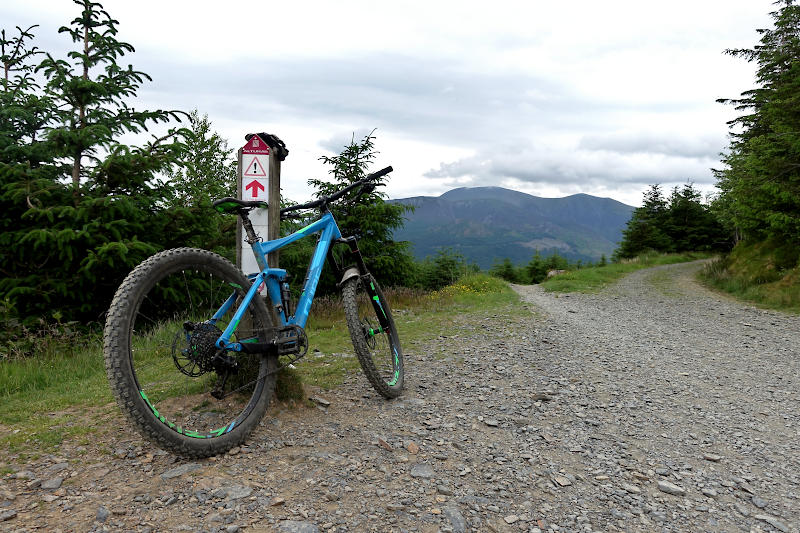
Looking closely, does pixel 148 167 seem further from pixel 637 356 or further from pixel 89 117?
pixel 637 356

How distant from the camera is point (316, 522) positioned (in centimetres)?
241

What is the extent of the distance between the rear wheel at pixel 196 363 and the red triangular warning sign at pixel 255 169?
105cm

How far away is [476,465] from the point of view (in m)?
3.19

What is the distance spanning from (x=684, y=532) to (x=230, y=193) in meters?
9.78

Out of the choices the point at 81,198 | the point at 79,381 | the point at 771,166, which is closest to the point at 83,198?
the point at 81,198

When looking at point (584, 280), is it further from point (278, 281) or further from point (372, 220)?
point (278, 281)

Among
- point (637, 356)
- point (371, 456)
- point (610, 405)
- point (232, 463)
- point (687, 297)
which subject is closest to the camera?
point (232, 463)

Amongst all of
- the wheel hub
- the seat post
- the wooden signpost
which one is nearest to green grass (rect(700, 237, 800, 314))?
the wooden signpost

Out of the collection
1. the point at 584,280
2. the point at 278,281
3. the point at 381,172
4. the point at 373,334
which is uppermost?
the point at 381,172

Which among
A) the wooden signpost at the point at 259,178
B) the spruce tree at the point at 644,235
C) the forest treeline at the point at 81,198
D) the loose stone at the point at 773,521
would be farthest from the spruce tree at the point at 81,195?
the spruce tree at the point at 644,235

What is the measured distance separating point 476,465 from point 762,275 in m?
16.4

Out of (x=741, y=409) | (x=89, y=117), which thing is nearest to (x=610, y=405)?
(x=741, y=409)

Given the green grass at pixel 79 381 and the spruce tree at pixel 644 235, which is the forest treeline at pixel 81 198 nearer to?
the green grass at pixel 79 381

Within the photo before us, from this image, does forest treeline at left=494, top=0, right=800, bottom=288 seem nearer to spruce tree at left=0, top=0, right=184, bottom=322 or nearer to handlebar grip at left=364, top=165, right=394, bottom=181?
handlebar grip at left=364, top=165, right=394, bottom=181
